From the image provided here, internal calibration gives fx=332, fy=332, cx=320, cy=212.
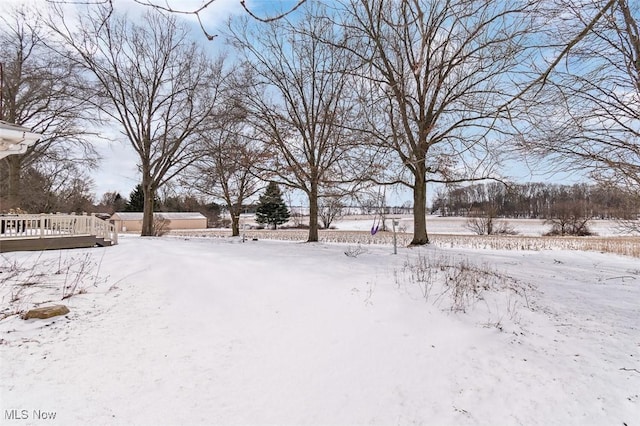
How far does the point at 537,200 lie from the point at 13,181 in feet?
214

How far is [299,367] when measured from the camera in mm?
3613

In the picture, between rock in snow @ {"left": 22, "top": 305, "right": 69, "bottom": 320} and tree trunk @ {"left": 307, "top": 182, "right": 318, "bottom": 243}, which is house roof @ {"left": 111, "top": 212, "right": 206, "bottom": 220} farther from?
rock in snow @ {"left": 22, "top": 305, "right": 69, "bottom": 320}

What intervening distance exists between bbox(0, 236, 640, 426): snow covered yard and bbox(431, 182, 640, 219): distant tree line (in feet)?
23.9

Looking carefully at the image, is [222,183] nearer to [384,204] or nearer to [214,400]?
[384,204]

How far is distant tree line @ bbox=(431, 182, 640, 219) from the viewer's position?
40.9ft

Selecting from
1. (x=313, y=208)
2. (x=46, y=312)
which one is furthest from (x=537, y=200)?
(x=46, y=312)

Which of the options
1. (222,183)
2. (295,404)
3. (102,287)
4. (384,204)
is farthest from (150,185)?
(295,404)

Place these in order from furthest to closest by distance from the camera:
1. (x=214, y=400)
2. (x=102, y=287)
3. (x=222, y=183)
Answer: (x=222, y=183)
(x=102, y=287)
(x=214, y=400)

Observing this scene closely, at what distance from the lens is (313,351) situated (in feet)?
12.9

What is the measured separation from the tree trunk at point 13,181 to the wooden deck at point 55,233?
754 centimetres

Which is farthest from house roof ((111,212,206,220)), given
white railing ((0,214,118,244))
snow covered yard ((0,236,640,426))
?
snow covered yard ((0,236,640,426))

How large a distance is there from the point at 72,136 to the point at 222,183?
8505 mm

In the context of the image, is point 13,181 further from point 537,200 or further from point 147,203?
point 537,200

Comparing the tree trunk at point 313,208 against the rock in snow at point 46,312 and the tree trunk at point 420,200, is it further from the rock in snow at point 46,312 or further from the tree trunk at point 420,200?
the rock in snow at point 46,312
